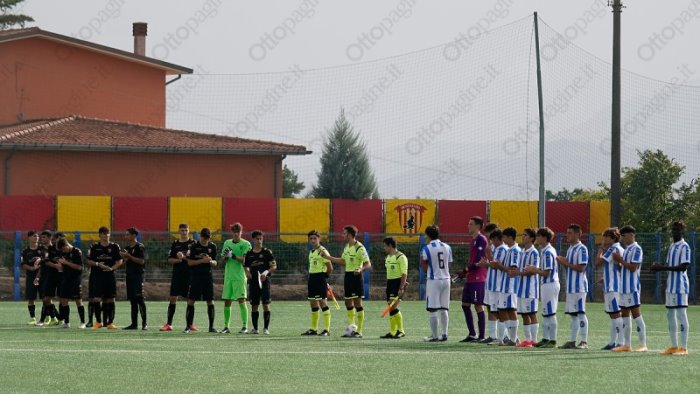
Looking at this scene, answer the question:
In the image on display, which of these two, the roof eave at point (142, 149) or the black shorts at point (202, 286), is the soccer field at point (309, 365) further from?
the roof eave at point (142, 149)

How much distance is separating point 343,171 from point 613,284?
4026cm

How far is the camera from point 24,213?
42.2 meters

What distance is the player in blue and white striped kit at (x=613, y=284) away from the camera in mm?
18609

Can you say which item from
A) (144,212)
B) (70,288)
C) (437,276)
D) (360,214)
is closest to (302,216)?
(360,214)

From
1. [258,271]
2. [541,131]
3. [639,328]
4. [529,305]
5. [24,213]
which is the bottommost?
[639,328]

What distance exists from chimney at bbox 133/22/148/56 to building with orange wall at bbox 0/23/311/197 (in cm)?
210

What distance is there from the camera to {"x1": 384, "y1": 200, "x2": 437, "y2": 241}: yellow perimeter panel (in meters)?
45.2

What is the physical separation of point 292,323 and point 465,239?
1717cm

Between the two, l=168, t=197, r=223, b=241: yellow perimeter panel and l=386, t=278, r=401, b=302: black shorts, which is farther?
l=168, t=197, r=223, b=241: yellow perimeter panel

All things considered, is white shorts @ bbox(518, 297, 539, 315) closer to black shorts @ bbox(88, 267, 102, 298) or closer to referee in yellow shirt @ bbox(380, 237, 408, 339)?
referee in yellow shirt @ bbox(380, 237, 408, 339)

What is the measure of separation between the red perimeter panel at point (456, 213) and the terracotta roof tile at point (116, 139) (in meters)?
6.89

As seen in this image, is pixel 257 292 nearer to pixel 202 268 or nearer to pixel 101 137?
pixel 202 268

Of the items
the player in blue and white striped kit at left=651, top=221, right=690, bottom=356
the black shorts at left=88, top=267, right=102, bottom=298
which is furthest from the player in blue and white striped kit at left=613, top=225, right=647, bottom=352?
the black shorts at left=88, top=267, right=102, bottom=298

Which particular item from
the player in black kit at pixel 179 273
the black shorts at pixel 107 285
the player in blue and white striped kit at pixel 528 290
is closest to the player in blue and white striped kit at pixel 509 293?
the player in blue and white striped kit at pixel 528 290
